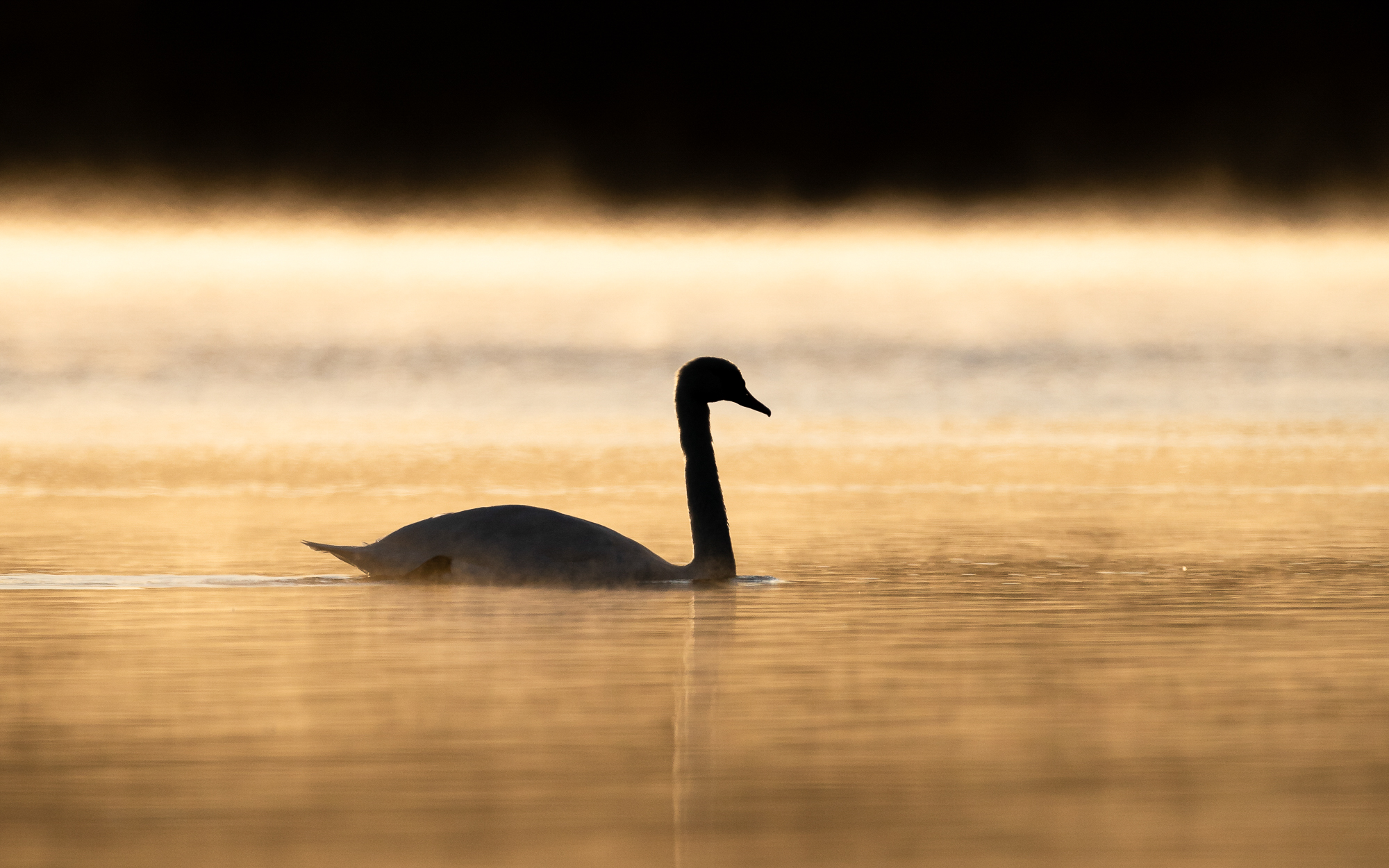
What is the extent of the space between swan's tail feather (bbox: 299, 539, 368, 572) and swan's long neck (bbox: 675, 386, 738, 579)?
6.18 feet

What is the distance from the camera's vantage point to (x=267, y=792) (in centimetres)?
942

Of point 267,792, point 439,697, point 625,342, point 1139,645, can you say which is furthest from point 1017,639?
point 625,342

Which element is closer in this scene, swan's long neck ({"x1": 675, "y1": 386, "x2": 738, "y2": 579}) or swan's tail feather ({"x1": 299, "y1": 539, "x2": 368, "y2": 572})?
swan's long neck ({"x1": 675, "y1": 386, "x2": 738, "y2": 579})

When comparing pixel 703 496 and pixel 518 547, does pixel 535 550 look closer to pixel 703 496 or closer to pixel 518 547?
pixel 518 547

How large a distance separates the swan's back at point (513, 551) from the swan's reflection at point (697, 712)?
2.50ft

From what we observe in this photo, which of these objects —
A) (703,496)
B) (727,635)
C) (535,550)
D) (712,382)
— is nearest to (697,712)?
(727,635)

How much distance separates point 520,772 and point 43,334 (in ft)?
112

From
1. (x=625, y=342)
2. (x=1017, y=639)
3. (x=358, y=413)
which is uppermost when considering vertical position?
(x=625, y=342)

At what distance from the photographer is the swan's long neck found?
51.9 ft

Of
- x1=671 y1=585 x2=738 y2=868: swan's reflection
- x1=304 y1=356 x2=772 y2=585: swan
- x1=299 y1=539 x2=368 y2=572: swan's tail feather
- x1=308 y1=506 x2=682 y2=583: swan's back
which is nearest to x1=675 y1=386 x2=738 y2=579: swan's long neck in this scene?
x1=304 y1=356 x2=772 y2=585: swan

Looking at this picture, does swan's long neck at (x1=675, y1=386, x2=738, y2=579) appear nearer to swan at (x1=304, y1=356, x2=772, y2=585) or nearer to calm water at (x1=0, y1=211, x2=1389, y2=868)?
swan at (x1=304, y1=356, x2=772, y2=585)

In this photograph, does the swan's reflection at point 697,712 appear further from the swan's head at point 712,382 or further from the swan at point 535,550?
the swan's head at point 712,382

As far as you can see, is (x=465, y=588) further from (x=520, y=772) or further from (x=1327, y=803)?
(x=1327, y=803)

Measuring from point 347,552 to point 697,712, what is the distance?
5.48 m
